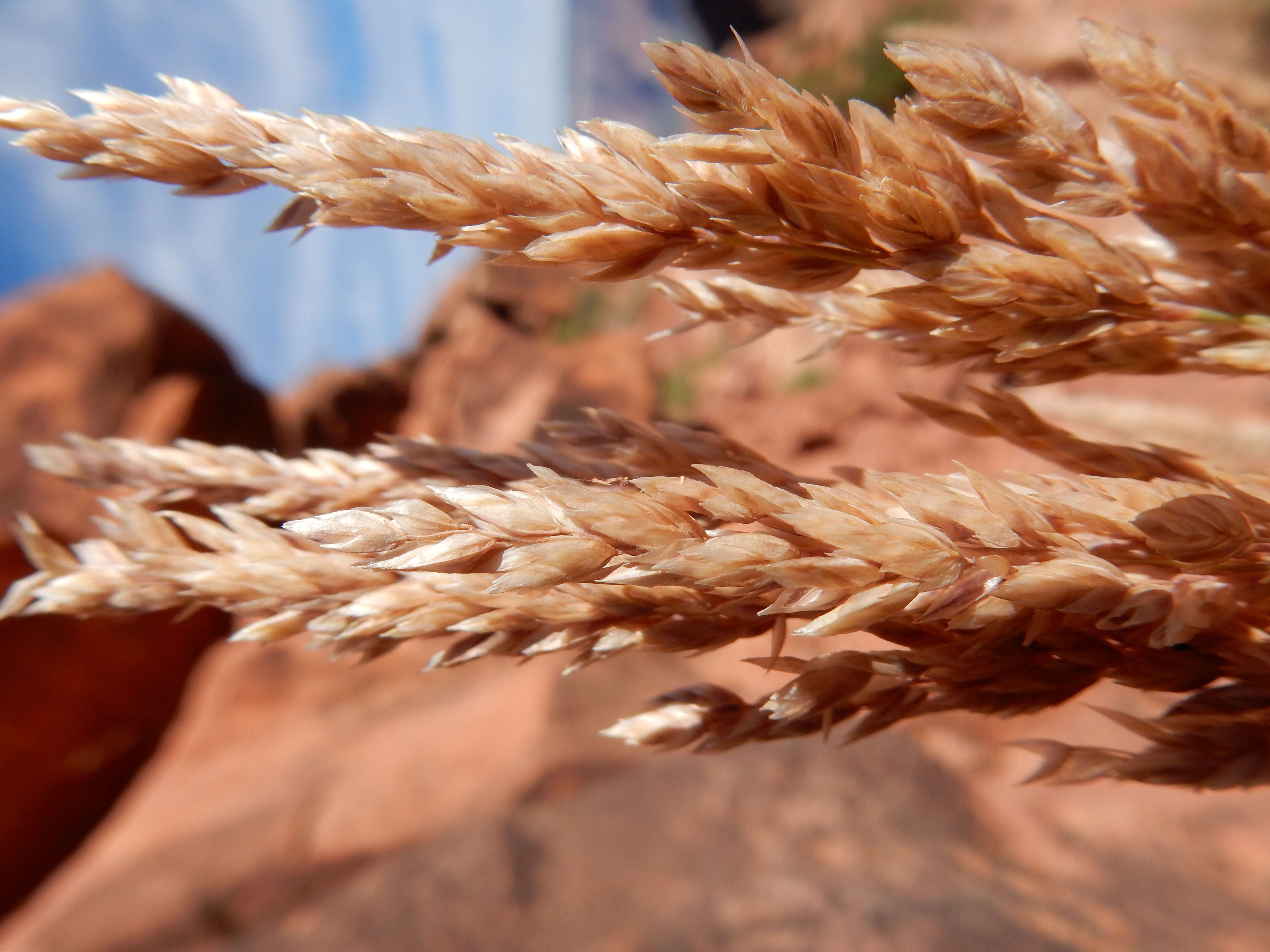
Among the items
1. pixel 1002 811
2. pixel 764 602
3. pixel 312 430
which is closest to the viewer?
pixel 764 602

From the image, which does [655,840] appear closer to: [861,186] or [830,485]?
[830,485]

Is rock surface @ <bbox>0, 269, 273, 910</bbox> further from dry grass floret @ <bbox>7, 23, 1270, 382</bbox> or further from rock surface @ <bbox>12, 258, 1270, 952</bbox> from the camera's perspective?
dry grass floret @ <bbox>7, 23, 1270, 382</bbox>

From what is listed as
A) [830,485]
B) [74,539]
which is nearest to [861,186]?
[830,485]

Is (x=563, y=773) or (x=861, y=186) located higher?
(x=861, y=186)

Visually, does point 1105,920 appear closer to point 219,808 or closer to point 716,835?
point 716,835

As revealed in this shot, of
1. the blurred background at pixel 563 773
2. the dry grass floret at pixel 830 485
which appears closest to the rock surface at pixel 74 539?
the blurred background at pixel 563 773

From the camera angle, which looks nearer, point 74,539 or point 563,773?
point 563,773

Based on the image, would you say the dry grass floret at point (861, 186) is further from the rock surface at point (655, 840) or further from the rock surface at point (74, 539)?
the rock surface at point (74, 539)

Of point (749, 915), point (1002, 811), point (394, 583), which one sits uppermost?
point (394, 583)

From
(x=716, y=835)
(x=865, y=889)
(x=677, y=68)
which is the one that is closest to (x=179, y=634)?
(x=716, y=835)
